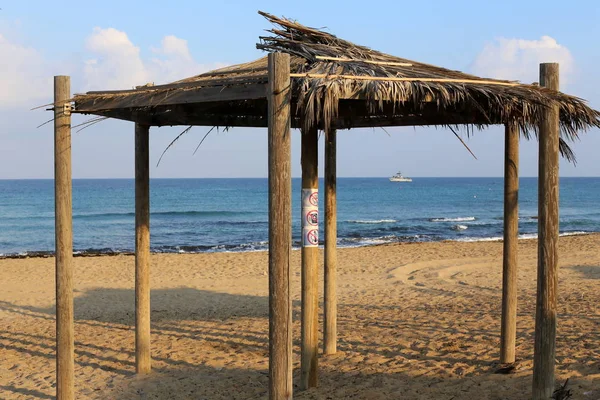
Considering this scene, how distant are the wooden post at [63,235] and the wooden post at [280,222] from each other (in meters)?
2.03

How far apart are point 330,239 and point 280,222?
7.53 feet

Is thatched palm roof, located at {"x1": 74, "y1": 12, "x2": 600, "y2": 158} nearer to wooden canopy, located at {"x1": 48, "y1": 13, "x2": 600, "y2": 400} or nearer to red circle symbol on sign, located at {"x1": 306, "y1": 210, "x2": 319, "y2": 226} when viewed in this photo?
wooden canopy, located at {"x1": 48, "y1": 13, "x2": 600, "y2": 400}

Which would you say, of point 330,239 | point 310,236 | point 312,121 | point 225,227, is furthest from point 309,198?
point 225,227

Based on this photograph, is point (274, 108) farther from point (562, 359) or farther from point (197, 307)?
point (197, 307)

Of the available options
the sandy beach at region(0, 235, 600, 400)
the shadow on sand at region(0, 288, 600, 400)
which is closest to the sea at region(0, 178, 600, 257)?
the sandy beach at region(0, 235, 600, 400)

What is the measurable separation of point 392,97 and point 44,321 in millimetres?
7271

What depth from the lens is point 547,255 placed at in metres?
4.51

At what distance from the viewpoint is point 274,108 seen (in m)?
4.05

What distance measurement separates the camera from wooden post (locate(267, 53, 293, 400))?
160 inches

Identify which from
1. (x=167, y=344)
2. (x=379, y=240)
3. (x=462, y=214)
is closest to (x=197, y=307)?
(x=167, y=344)

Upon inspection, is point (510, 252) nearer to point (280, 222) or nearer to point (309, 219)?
point (309, 219)

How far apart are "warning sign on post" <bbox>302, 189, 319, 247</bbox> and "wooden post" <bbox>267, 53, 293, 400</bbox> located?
1.27 metres

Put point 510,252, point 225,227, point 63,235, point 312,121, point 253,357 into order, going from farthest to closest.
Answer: point 225,227
point 253,357
point 510,252
point 63,235
point 312,121

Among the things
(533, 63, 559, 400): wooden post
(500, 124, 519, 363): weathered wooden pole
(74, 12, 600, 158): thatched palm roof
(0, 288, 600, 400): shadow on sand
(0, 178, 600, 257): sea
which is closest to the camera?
(74, 12, 600, 158): thatched palm roof
